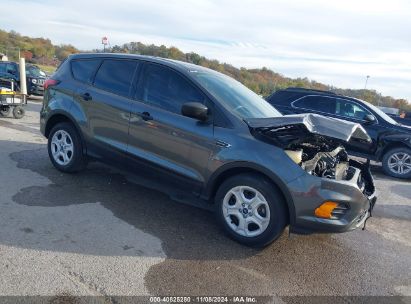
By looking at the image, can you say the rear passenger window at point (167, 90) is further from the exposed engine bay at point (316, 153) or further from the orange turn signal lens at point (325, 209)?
the orange turn signal lens at point (325, 209)

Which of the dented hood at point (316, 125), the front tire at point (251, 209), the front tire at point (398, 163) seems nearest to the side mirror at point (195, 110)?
the dented hood at point (316, 125)

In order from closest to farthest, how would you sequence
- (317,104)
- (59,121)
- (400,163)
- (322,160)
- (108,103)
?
(322,160)
(108,103)
(59,121)
(400,163)
(317,104)

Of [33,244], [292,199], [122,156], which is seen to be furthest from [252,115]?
[33,244]

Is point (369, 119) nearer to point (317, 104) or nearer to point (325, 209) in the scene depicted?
point (317, 104)

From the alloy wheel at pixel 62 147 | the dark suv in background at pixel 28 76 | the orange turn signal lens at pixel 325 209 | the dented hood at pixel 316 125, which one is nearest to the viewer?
the orange turn signal lens at pixel 325 209

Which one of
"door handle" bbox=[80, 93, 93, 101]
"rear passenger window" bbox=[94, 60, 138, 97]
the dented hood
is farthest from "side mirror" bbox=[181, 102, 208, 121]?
"door handle" bbox=[80, 93, 93, 101]

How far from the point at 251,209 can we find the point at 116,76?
8.45 feet

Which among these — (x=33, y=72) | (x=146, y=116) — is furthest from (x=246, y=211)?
(x=33, y=72)

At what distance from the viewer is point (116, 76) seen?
5012 mm

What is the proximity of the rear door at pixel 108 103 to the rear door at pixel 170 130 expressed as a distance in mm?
180

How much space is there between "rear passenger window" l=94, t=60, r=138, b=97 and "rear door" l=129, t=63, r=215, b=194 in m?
0.23

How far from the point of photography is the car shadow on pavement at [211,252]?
3330 mm

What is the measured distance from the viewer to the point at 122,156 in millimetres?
4812

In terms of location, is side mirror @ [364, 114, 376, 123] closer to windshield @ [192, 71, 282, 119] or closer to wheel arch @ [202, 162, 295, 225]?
windshield @ [192, 71, 282, 119]
